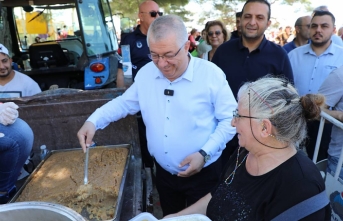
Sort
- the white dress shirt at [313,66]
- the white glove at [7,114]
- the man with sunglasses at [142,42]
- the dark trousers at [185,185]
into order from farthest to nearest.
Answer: the man with sunglasses at [142,42], the white dress shirt at [313,66], the dark trousers at [185,185], the white glove at [7,114]

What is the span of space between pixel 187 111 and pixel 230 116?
254 mm

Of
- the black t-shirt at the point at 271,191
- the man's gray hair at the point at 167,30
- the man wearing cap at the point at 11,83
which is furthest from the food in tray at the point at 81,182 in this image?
the man wearing cap at the point at 11,83

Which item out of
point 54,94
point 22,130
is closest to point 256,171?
point 22,130

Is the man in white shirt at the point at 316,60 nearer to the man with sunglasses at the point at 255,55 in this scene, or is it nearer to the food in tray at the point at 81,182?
the man with sunglasses at the point at 255,55

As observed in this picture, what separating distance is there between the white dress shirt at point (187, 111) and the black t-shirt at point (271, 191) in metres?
0.48

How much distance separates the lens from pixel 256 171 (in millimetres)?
1271

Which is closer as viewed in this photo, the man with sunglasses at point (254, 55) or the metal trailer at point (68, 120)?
the metal trailer at point (68, 120)

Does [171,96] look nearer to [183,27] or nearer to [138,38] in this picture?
[183,27]

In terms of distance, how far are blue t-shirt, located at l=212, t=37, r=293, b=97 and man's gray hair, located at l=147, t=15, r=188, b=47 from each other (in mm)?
1034

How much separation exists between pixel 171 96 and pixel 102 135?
800 mm

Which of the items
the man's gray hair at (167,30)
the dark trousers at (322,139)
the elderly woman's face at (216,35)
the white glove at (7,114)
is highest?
the man's gray hair at (167,30)

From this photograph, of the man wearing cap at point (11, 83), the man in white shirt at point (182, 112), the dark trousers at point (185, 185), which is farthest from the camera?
the man wearing cap at point (11, 83)

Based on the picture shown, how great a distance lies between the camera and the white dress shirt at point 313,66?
9.89ft

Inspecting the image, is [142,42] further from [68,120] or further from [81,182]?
[81,182]
